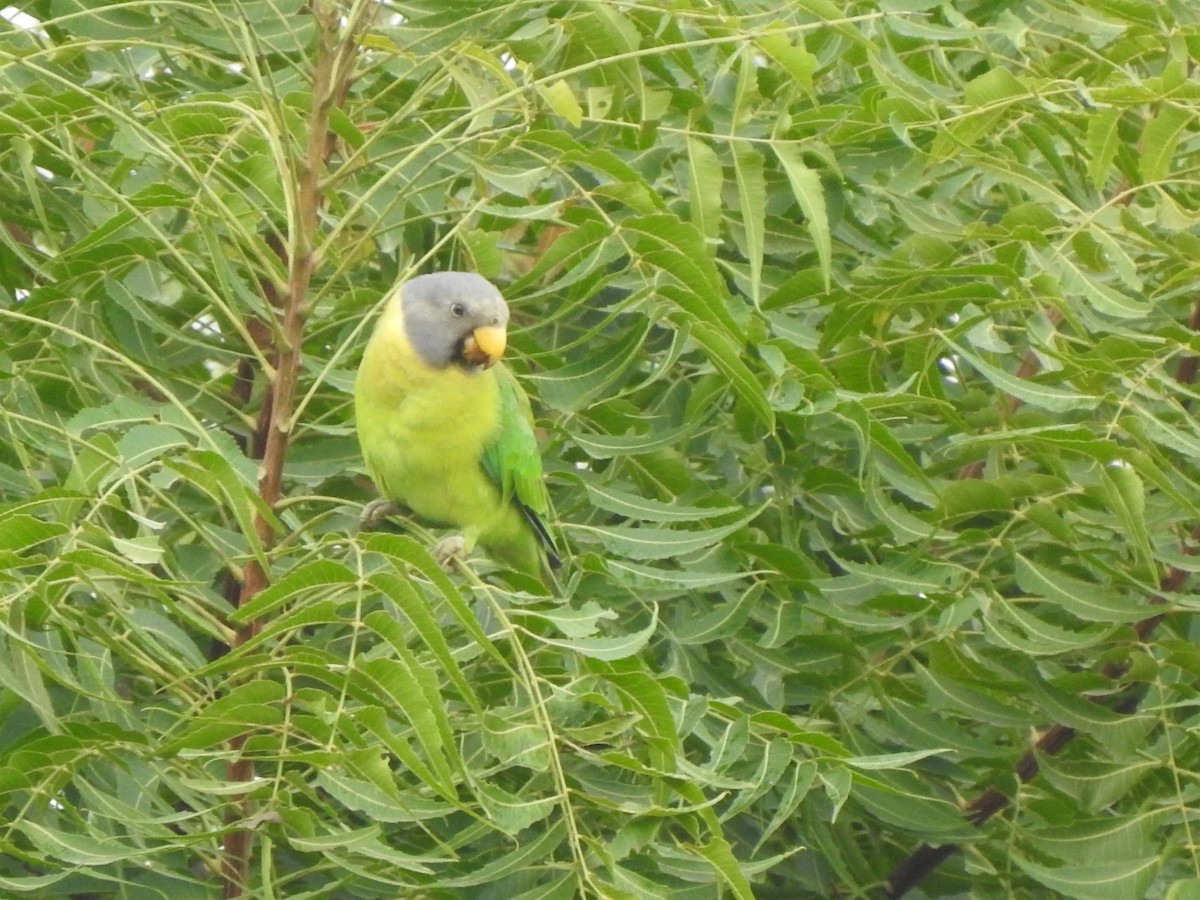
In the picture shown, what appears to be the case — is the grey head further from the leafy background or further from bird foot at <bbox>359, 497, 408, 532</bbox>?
bird foot at <bbox>359, 497, 408, 532</bbox>

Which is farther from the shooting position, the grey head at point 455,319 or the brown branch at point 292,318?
the grey head at point 455,319

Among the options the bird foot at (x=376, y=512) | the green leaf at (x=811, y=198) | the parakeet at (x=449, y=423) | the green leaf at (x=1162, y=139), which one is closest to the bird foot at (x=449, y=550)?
the parakeet at (x=449, y=423)

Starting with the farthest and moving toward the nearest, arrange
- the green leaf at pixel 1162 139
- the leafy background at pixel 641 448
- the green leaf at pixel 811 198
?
the green leaf at pixel 1162 139, the green leaf at pixel 811 198, the leafy background at pixel 641 448

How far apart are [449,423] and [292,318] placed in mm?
741

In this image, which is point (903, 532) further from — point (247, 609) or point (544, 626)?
point (247, 609)

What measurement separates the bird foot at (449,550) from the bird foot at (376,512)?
0.45 ft

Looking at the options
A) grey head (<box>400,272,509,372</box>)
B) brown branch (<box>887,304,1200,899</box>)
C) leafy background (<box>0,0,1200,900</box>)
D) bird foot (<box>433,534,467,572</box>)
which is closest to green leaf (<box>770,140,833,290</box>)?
leafy background (<box>0,0,1200,900</box>)

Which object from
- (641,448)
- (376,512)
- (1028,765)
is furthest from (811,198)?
(1028,765)

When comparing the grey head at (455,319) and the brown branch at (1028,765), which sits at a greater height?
the grey head at (455,319)

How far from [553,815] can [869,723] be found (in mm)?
856

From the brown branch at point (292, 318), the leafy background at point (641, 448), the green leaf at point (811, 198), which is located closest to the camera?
the leafy background at point (641, 448)

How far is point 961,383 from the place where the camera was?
381cm

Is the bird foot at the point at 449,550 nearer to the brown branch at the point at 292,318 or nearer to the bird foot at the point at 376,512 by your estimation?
the bird foot at the point at 376,512

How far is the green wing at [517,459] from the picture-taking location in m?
3.59
